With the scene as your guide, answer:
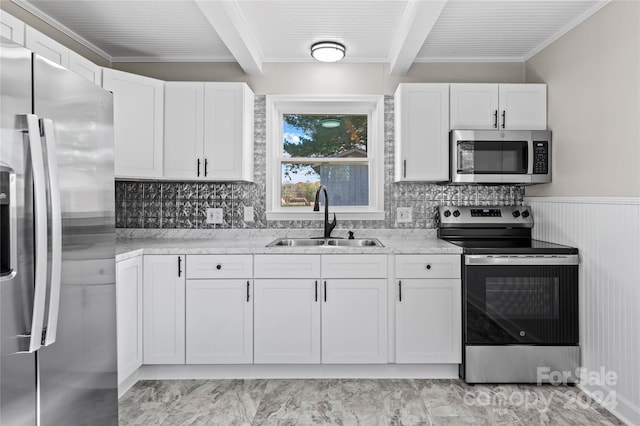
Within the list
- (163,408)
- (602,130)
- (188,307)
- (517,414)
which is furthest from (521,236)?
(163,408)

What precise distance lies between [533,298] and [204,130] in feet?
8.22

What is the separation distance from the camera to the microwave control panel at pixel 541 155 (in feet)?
9.16

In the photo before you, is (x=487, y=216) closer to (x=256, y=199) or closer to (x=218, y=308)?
(x=256, y=199)

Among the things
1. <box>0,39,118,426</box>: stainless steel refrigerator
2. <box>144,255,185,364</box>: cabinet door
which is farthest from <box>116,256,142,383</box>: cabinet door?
<box>0,39,118,426</box>: stainless steel refrigerator

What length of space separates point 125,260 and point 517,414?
2396mm

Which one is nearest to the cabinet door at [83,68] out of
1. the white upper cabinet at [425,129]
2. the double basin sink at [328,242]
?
Result: the double basin sink at [328,242]

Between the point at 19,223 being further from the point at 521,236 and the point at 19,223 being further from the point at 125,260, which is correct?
the point at 521,236

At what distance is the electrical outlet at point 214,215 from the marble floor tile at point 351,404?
122 cm

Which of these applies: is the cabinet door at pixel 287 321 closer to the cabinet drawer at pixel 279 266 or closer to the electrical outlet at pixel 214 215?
the cabinet drawer at pixel 279 266

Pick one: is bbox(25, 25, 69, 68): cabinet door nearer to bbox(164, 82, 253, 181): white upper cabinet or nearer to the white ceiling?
the white ceiling

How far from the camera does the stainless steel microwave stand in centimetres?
280

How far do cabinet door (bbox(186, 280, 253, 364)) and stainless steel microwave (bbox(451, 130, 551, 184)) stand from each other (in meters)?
1.74

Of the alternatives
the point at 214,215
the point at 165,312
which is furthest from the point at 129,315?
the point at 214,215

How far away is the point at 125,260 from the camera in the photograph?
231 centimetres
